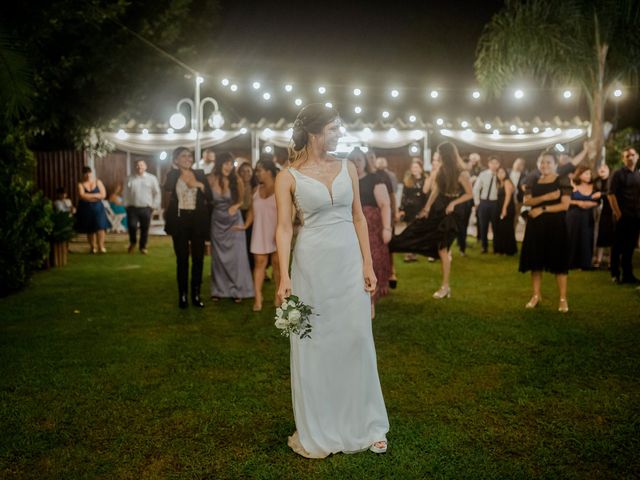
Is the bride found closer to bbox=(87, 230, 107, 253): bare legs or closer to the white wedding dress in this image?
the white wedding dress

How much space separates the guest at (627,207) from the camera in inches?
379

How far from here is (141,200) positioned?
44.7ft

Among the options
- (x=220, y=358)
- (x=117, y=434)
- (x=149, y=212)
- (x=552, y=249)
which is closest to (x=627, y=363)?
(x=552, y=249)

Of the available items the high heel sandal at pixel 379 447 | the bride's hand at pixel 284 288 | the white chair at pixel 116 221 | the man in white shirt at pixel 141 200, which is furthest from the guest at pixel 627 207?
the white chair at pixel 116 221

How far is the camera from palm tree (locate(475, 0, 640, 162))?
1278 cm

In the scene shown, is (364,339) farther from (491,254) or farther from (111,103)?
(111,103)

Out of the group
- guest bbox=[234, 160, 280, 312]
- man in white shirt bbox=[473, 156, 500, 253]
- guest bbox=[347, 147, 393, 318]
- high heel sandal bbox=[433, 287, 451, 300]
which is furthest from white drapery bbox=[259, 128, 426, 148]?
guest bbox=[347, 147, 393, 318]

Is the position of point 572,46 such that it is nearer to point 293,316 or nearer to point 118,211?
point 293,316

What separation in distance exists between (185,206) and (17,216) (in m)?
3.30

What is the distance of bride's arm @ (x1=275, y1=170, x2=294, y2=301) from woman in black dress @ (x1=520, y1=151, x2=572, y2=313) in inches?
178

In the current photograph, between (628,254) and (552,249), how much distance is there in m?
2.93

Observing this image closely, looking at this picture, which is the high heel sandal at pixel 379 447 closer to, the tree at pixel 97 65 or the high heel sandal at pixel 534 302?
the high heel sandal at pixel 534 302

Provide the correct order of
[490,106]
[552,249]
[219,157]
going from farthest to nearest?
[490,106]
[219,157]
[552,249]

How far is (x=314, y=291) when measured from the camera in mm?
3814
